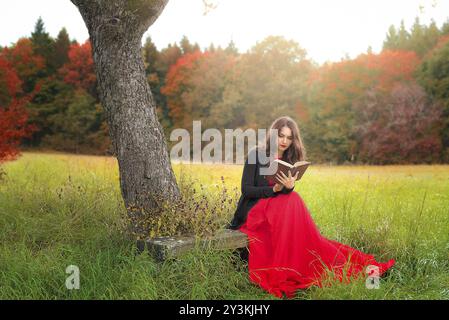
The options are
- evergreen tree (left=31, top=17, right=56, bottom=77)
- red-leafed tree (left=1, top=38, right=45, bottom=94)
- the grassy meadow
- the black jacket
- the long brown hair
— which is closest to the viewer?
the grassy meadow

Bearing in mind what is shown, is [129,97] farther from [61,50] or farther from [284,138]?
[61,50]

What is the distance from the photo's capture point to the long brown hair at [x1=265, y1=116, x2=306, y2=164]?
4.89 m

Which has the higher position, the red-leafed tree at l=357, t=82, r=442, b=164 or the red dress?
the red-leafed tree at l=357, t=82, r=442, b=164

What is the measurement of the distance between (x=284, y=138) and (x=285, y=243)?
1148 millimetres

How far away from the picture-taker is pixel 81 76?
90.8 ft

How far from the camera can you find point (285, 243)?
4.39 meters

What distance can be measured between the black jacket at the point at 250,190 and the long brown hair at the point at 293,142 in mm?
261

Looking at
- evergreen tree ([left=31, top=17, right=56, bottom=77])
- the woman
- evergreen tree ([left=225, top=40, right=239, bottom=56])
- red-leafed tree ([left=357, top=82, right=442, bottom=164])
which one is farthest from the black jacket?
evergreen tree ([left=225, top=40, right=239, bottom=56])

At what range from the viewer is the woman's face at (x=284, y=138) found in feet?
16.0

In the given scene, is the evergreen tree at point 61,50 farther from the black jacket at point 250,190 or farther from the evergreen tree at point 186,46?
the black jacket at point 250,190

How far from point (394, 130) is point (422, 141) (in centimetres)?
169

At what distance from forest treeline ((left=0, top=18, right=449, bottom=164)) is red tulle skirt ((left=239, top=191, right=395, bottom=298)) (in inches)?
693

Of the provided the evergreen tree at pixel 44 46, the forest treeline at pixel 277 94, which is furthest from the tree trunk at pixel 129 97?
the evergreen tree at pixel 44 46

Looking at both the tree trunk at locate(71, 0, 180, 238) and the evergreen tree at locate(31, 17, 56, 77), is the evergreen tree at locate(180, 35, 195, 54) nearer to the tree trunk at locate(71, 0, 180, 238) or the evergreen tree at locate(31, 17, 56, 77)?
the evergreen tree at locate(31, 17, 56, 77)
